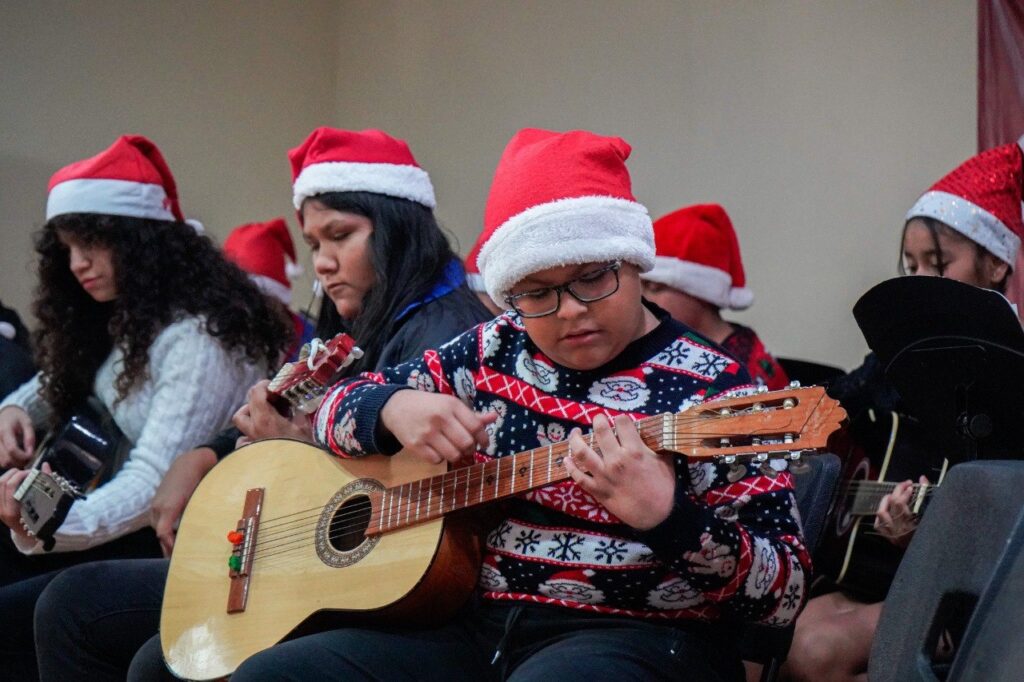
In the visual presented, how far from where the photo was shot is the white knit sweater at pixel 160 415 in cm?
251

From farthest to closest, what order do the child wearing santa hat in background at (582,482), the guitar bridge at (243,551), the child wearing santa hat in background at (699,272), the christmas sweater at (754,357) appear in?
the child wearing santa hat in background at (699,272) < the christmas sweater at (754,357) < the guitar bridge at (243,551) < the child wearing santa hat in background at (582,482)

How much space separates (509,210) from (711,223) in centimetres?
196

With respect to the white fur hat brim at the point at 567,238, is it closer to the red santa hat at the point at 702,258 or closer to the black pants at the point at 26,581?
the black pants at the point at 26,581

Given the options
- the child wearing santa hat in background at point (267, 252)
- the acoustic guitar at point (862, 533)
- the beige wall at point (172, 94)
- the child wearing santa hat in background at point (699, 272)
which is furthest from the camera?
the beige wall at point (172, 94)

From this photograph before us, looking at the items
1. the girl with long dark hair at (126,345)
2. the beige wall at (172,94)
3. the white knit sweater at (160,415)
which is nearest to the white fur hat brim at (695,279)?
the girl with long dark hair at (126,345)

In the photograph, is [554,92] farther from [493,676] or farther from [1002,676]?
[1002,676]

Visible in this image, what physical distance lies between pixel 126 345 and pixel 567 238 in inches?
61.2

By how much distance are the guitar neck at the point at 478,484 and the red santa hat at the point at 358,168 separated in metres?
0.89

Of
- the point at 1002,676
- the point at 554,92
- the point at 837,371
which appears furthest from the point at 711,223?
the point at 1002,676

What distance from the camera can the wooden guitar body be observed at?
1681 millimetres

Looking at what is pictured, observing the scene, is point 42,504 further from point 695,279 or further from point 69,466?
point 695,279

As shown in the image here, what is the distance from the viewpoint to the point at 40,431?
118 inches

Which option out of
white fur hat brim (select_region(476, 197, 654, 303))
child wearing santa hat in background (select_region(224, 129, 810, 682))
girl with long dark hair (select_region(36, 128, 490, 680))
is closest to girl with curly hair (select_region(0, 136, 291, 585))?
girl with long dark hair (select_region(36, 128, 490, 680))

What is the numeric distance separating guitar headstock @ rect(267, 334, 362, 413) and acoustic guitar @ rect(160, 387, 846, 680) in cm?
12
